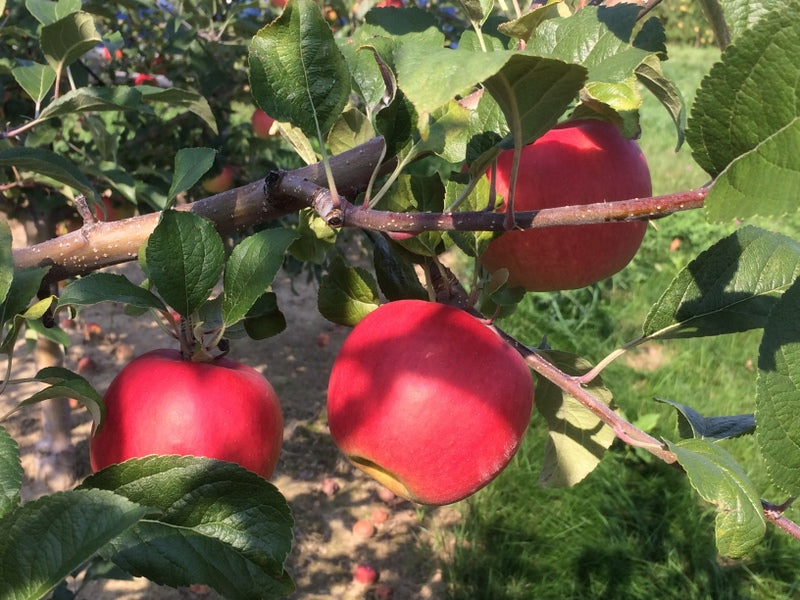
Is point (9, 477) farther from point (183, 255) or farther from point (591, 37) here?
point (591, 37)

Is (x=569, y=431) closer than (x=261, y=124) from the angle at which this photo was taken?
Yes

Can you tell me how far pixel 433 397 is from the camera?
1.73ft

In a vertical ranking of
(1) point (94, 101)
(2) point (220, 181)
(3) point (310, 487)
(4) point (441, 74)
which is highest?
(4) point (441, 74)

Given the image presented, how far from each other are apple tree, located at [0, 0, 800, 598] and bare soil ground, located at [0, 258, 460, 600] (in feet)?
4.15

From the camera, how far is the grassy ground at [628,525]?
172cm

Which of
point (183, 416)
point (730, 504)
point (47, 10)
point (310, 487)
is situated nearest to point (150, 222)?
point (183, 416)

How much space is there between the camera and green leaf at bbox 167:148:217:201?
638 millimetres

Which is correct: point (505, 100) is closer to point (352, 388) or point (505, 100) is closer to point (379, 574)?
point (352, 388)

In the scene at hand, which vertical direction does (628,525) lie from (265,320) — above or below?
below

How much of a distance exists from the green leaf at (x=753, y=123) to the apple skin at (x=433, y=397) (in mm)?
250

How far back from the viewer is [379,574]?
1857 millimetres

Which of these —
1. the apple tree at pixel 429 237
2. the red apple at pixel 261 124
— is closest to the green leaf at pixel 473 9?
the apple tree at pixel 429 237

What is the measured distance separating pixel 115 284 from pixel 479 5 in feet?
1.29

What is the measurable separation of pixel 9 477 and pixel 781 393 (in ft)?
1.45
